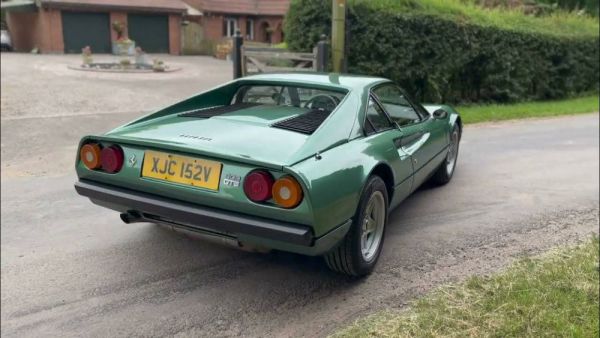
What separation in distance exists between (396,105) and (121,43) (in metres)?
24.6

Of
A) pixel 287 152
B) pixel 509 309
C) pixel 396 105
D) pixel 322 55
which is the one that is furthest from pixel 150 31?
pixel 509 309

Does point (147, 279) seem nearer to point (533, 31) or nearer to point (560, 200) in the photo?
point (560, 200)

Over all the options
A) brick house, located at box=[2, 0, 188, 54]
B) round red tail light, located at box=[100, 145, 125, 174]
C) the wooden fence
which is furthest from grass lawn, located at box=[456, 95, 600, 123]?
brick house, located at box=[2, 0, 188, 54]

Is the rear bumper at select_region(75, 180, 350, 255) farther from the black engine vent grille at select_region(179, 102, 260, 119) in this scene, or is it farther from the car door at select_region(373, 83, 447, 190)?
the car door at select_region(373, 83, 447, 190)

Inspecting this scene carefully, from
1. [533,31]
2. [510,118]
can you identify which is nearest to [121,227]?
[510,118]

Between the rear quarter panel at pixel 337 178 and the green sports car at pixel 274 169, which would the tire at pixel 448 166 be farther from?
the rear quarter panel at pixel 337 178

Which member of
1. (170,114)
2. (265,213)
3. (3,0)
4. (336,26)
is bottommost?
(265,213)

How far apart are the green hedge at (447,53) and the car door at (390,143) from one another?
7.34 m

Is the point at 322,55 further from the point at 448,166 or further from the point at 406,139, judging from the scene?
the point at 406,139

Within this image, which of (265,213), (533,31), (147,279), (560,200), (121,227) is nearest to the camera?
(265,213)

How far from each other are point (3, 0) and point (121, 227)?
1413 inches

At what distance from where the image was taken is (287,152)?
2977mm

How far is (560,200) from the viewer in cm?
547

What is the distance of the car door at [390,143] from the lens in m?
3.70
